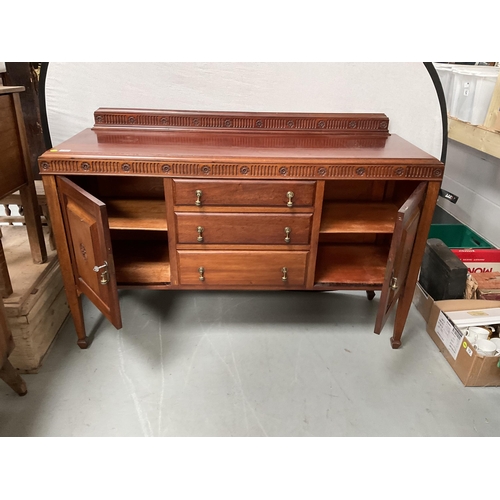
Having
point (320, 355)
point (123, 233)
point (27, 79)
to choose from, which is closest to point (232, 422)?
point (320, 355)

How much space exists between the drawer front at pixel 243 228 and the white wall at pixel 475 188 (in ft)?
5.52

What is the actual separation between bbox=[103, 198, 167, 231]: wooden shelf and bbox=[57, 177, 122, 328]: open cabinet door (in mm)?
151

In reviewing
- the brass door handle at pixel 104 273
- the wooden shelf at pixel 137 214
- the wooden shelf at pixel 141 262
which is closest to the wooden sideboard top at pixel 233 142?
the wooden shelf at pixel 137 214

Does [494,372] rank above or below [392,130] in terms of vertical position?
below

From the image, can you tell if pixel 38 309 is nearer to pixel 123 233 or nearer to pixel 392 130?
pixel 123 233

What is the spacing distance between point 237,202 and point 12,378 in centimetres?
114

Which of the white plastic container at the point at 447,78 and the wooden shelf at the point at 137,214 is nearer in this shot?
the wooden shelf at the point at 137,214

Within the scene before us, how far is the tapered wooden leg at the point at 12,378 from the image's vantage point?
62.3 inches

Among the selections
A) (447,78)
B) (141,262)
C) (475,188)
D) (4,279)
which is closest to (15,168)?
(4,279)

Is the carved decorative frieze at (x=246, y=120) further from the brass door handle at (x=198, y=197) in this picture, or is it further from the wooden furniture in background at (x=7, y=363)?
the wooden furniture in background at (x=7, y=363)

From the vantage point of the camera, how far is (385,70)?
205 cm

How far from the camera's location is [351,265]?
196 cm

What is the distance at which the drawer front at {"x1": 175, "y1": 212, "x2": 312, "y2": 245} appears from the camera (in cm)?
165

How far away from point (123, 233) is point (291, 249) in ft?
3.12
